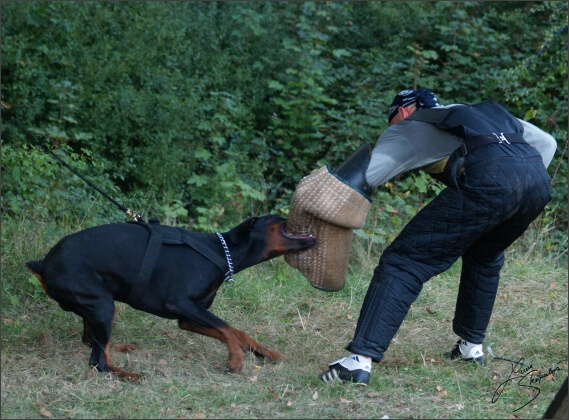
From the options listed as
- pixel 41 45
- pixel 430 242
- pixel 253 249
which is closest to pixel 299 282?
pixel 253 249

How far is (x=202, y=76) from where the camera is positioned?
10961 millimetres

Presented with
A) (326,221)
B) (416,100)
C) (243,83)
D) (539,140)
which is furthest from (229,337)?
(243,83)

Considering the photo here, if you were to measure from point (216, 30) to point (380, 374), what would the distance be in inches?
319

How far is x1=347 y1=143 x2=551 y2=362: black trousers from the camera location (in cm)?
426

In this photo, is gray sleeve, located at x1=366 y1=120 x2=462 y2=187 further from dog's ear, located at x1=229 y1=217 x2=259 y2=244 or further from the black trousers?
dog's ear, located at x1=229 y1=217 x2=259 y2=244

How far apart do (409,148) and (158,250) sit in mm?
1577

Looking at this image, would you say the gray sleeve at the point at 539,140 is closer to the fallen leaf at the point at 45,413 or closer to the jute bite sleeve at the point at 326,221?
the jute bite sleeve at the point at 326,221

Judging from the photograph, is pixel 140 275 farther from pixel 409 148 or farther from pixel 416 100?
pixel 416 100

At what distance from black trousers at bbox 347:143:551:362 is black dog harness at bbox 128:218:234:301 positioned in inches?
36.3

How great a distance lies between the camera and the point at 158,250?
4.65 m

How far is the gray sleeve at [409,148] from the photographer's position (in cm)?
448

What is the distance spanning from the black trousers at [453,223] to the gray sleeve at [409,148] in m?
0.17

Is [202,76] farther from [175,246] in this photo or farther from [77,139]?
[175,246]

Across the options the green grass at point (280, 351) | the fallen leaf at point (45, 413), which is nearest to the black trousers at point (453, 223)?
the green grass at point (280, 351)
